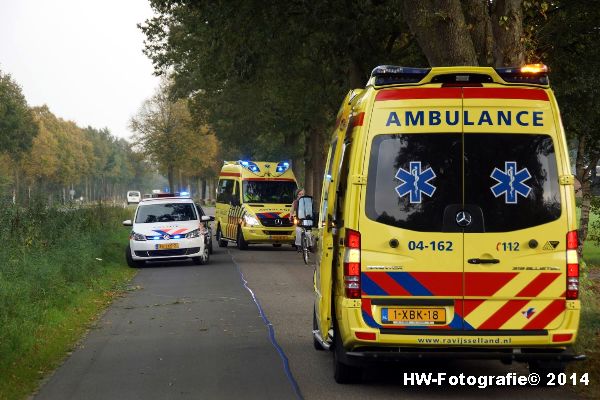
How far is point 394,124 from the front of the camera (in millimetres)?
8016

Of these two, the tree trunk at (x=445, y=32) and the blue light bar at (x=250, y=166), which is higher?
the tree trunk at (x=445, y=32)

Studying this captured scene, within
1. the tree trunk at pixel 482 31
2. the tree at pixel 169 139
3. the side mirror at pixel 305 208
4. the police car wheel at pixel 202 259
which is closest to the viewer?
the side mirror at pixel 305 208

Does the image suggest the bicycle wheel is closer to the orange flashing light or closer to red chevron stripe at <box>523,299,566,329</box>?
the orange flashing light

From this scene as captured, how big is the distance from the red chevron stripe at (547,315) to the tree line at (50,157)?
16.5 meters

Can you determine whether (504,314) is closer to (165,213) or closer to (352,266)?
(352,266)

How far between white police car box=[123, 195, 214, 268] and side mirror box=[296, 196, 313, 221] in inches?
523

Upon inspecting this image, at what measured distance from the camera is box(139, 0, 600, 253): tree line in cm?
1598

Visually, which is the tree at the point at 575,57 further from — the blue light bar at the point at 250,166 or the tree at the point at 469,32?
the blue light bar at the point at 250,166

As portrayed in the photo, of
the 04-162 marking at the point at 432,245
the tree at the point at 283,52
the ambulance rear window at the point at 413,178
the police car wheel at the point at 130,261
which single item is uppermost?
the tree at the point at 283,52

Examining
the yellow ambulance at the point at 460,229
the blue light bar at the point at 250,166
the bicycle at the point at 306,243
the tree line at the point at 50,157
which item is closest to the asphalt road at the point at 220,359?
the yellow ambulance at the point at 460,229

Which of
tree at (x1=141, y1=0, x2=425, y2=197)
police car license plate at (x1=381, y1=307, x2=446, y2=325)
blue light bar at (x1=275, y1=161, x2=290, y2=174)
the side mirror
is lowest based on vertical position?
police car license plate at (x1=381, y1=307, x2=446, y2=325)

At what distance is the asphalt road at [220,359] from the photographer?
27.7 feet

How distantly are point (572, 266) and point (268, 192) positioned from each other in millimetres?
23650

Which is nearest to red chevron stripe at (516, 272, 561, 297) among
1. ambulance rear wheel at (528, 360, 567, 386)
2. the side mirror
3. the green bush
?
ambulance rear wheel at (528, 360, 567, 386)
